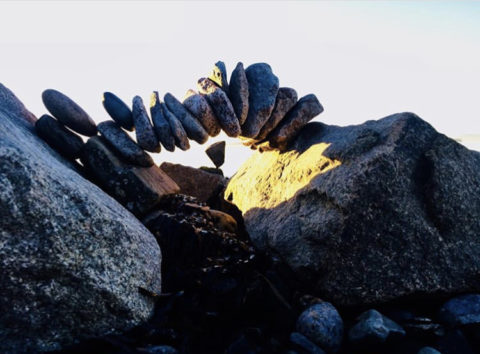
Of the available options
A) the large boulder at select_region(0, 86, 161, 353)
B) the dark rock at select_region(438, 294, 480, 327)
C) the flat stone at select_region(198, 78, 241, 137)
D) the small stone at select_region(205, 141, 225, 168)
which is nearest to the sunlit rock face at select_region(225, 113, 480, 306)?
the dark rock at select_region(438, 294, 480, 327)

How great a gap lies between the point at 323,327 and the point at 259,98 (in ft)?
11.0

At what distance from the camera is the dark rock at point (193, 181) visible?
6.65 m

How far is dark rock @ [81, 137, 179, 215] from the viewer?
16.3ft

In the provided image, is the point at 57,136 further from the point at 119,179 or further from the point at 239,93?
the point at 239,93

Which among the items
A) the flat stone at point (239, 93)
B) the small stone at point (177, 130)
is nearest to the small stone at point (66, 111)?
the small stone at point (177, 130)

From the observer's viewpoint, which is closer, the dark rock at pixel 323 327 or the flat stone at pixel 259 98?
the dark rock at pixel 323 327

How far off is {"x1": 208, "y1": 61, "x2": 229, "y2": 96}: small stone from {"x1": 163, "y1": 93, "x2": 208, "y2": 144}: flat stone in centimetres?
61

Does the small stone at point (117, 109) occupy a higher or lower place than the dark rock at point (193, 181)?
higher

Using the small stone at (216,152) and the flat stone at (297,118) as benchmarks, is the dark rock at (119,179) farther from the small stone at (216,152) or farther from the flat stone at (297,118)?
the small stone at (216,152)

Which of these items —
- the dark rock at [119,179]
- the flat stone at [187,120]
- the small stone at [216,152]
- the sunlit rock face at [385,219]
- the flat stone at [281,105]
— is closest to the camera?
the sunlit rock face at [385,219]

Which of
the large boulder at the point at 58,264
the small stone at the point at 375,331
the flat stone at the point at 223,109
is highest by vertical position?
the flat stone at the point at 223,109

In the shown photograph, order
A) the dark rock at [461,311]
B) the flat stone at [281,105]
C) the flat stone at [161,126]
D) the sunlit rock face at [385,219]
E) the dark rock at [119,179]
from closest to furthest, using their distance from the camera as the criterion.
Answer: the dark rock at [461,311]
the sunlit rock face at [385,219]
the dark rock at [119,179]
the flat stone at [161,126]
the flat stone at [281,105]

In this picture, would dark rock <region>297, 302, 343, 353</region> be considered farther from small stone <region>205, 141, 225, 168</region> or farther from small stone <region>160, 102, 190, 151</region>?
small stone <region>205, 141, 225, 168</region>

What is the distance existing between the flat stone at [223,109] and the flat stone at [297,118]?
72cm
